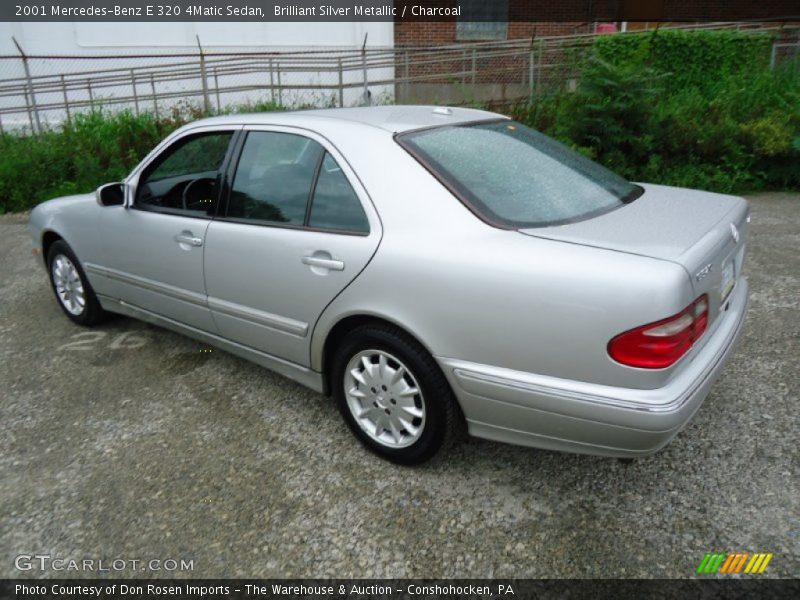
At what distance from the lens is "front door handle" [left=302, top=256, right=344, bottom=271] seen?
9.02 ft

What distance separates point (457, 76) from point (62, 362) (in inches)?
443

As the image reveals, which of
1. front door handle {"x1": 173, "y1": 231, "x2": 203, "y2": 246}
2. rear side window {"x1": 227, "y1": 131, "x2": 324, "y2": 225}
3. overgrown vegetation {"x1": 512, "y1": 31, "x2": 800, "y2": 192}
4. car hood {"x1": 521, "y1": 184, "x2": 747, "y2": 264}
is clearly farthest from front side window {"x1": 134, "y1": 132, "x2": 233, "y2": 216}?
overgrown vegetation {"x1": 512, "y1": 31, "x2": 800, "y2": 192}

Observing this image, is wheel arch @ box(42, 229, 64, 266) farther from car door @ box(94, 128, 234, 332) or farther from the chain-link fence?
the chain-link fence

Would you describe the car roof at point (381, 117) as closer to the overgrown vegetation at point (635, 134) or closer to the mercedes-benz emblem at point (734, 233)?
the mercedes-benz emblem at point (734, 233)

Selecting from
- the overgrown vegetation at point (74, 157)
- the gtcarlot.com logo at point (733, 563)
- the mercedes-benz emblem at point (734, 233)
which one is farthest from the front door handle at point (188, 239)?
the overgrown vegetation at point (74, 157)

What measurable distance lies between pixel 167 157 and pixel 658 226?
2.78 meters

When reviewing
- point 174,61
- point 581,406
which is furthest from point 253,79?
point 581,406

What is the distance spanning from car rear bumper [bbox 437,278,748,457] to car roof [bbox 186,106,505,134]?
3.99 feet

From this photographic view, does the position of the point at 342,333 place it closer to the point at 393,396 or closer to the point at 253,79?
the point at 393,396

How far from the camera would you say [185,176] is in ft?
12.6

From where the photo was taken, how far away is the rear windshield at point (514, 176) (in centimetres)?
261

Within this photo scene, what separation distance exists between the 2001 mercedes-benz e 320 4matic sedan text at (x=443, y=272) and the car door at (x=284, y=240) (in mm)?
10

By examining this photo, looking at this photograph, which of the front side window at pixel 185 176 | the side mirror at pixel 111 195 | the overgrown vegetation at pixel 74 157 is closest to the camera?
the front side window at pixel 185 176

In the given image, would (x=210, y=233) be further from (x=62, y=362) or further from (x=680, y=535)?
(x=680, y=535)
